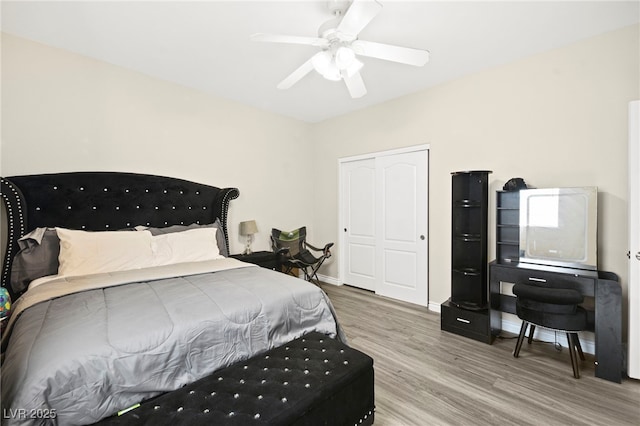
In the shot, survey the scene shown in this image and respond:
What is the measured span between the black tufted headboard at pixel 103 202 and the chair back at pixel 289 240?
83cm

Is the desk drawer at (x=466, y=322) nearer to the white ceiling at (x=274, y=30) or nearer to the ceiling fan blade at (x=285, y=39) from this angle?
the white ceiling at (x=274, y=30)

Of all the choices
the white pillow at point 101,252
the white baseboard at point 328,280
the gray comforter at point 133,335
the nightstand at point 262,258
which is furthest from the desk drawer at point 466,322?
the white pillow at point 101,252

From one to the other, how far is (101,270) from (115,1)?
2.06 m

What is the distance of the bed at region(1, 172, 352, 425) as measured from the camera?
1.20 m

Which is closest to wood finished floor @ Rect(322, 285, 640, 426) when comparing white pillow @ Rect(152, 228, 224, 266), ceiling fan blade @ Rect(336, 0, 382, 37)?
white pillow @ Rect(152, 228, 224, 266)

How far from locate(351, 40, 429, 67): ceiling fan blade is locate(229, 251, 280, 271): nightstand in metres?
2.69

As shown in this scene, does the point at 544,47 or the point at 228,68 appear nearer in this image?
the point at 544,47

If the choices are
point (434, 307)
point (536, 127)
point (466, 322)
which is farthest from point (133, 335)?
point (536, 127)

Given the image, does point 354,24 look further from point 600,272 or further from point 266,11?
point 600,272

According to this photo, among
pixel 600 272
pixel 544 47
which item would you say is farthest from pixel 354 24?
pixel 600 272

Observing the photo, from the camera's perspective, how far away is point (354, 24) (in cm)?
175

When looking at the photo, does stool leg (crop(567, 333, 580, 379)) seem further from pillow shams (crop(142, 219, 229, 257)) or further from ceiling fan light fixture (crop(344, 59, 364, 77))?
pillow shams (crop(142, 219, 229, 257))

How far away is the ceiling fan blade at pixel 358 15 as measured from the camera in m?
1.54

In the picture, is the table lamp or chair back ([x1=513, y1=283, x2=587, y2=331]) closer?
chair back ([x1=513, y1=283, x2=587, y2=331])
